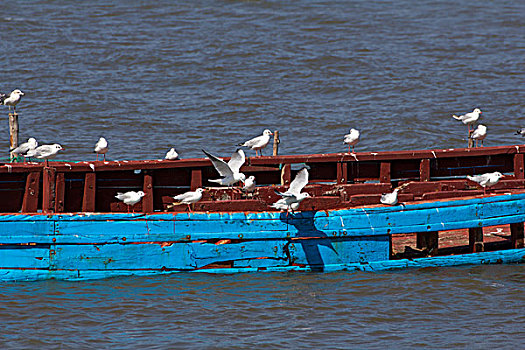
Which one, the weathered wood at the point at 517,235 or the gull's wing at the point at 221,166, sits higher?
the gull's wing at the point at 221,166

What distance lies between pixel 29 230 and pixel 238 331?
324cm

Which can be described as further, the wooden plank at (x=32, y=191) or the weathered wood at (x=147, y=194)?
the weathered wood at (x=147, y=194)

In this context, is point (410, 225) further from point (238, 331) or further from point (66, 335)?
point (66, 335)

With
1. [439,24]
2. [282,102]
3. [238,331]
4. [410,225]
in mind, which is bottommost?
[238,331]

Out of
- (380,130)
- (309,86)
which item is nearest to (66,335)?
(380,130)

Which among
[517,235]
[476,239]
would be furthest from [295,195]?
[517,235]

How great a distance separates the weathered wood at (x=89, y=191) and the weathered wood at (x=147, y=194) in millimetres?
819

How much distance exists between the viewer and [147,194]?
42.8 ft

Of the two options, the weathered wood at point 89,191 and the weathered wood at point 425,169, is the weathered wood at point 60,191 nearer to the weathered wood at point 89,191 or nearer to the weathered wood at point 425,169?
the weathered wood at point 89,191

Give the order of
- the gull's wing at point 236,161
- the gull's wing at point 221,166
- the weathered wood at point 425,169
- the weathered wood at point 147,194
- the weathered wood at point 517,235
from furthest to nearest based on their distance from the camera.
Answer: the weathered wood at point 425,169, the weathered wood at point 147,194, the weathered wood at point 517,235, the gull's wing at point 236,161, the gull's wing at point 221,166

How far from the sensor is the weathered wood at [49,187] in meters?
11.8

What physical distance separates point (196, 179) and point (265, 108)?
477 inches

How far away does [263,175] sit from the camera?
44.9 feet

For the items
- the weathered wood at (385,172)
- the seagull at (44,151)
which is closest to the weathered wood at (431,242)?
the weathered wood at (385,172)
